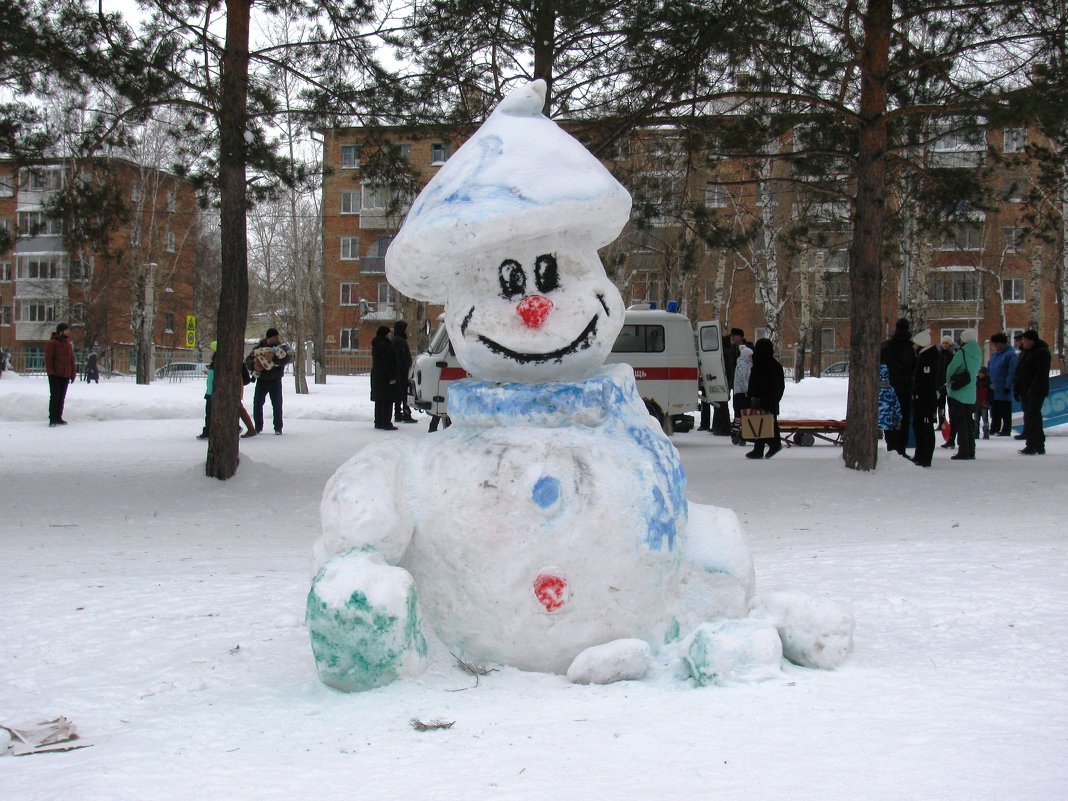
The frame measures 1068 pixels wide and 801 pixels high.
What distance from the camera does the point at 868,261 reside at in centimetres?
1051

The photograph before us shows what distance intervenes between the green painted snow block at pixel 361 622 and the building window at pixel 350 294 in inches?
1679

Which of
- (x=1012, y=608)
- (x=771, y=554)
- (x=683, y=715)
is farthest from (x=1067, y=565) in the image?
(x=683, y=715)

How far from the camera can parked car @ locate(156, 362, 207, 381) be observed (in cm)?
3408

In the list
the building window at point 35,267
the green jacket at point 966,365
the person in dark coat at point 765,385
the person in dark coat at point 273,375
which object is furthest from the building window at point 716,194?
the building window at point 35,267

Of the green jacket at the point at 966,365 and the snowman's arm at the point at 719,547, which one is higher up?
the green jacket at the point at 966,365

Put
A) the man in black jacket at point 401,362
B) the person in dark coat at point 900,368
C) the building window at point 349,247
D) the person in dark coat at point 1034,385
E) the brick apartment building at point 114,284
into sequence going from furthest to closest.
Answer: the building window at point 349,247, the brick apartment building at point 114,284, the man in black jacket at point 401,362, the person in dark coat at point 1034,385, the person in dark coat at point 900,368

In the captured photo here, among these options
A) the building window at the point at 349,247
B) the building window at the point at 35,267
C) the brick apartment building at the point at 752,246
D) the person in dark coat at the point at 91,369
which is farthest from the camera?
the building window at the point at 35,267

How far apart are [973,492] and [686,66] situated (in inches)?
191

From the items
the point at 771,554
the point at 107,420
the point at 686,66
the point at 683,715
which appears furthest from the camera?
the point at 107,420

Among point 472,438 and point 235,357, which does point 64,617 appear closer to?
point 472,438

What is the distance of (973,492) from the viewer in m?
9.34

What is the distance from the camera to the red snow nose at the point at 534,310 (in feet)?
11.8

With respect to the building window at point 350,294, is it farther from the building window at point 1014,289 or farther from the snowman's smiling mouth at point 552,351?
the snowman's smiling mouth at point 552,351

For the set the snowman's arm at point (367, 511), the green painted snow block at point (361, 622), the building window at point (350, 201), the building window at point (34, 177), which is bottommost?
the green painted snow block at point (361, 622)
